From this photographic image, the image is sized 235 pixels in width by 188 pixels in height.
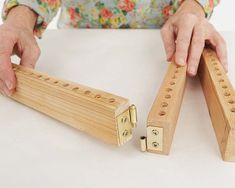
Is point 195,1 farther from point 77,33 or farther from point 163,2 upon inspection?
point 77,33

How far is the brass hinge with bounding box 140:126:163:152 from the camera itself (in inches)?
16.3

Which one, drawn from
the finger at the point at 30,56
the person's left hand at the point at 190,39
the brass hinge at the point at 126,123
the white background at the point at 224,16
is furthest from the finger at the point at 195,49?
the white background at the point at 224,16

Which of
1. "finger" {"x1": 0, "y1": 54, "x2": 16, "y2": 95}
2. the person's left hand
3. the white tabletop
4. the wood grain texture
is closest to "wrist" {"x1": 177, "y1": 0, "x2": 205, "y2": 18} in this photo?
the person's left hand

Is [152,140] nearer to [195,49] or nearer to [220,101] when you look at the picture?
[220,101]

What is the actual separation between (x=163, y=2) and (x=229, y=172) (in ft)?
1.85

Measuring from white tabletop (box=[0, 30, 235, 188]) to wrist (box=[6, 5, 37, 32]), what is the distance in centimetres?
11

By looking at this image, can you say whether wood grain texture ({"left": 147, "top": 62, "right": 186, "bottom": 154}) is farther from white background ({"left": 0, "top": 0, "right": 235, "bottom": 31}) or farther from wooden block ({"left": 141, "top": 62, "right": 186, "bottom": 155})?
white background ({"left": 0, "top": 0, "right": 235, "bottom": 31})

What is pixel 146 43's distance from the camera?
0.75 m

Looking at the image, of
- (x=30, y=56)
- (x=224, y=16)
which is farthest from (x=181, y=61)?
(x=224, y=16)

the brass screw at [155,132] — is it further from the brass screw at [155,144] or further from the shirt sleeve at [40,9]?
the shirt sleeve at [40,9]

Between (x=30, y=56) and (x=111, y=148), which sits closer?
(x=111, y=148)

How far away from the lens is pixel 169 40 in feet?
2.15

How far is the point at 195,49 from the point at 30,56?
34cm

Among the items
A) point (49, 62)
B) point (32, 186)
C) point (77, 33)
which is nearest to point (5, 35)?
point (49, 62)
